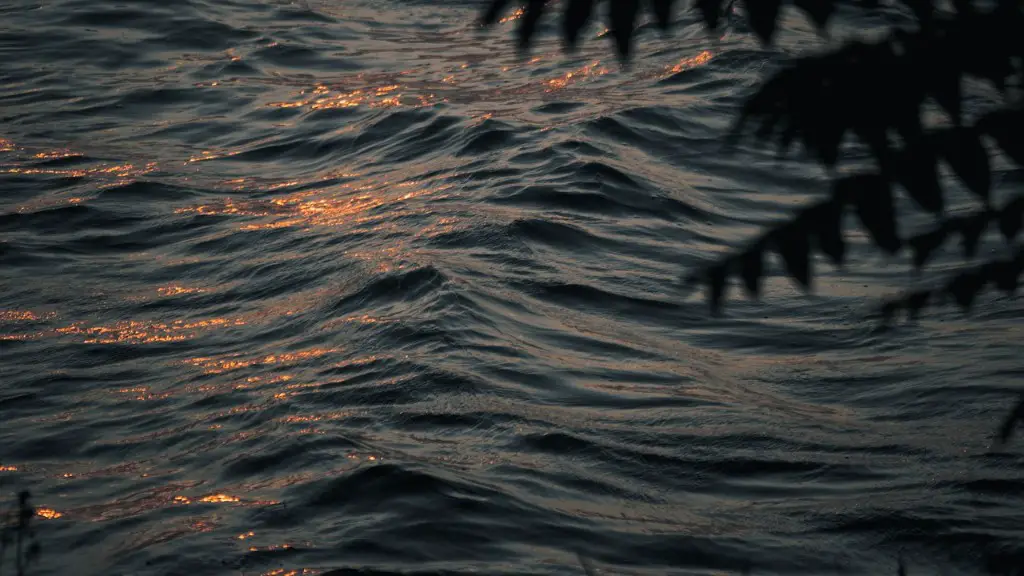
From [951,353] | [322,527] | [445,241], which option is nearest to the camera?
[322,527]

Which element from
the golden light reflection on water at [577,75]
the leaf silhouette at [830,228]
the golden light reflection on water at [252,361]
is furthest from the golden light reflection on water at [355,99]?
the leaf silhouette at [830,228]

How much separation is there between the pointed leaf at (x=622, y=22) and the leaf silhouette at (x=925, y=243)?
2.45 ft

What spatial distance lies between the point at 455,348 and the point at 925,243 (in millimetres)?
4245

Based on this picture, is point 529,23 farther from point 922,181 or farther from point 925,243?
point 925,243

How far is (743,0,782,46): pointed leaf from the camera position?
6.95ft

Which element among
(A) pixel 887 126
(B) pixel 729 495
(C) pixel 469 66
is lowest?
(B) pixel 729 495

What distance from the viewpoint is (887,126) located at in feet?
7.16

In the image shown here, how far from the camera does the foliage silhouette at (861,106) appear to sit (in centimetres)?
217

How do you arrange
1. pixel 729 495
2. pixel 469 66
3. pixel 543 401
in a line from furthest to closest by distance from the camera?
pixel 469 66 < pixel 543 401 < pixel 729 495

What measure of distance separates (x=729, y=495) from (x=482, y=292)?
2503 millimetres

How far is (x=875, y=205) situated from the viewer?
217 cm

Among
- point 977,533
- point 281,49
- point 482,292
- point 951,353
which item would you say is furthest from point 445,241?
point 281,49

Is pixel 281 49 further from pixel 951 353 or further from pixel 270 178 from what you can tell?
pixel 951 353

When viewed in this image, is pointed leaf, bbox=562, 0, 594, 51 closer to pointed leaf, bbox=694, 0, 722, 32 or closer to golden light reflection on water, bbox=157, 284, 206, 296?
pointed leaf, bbox=694, 0, 722, 32
